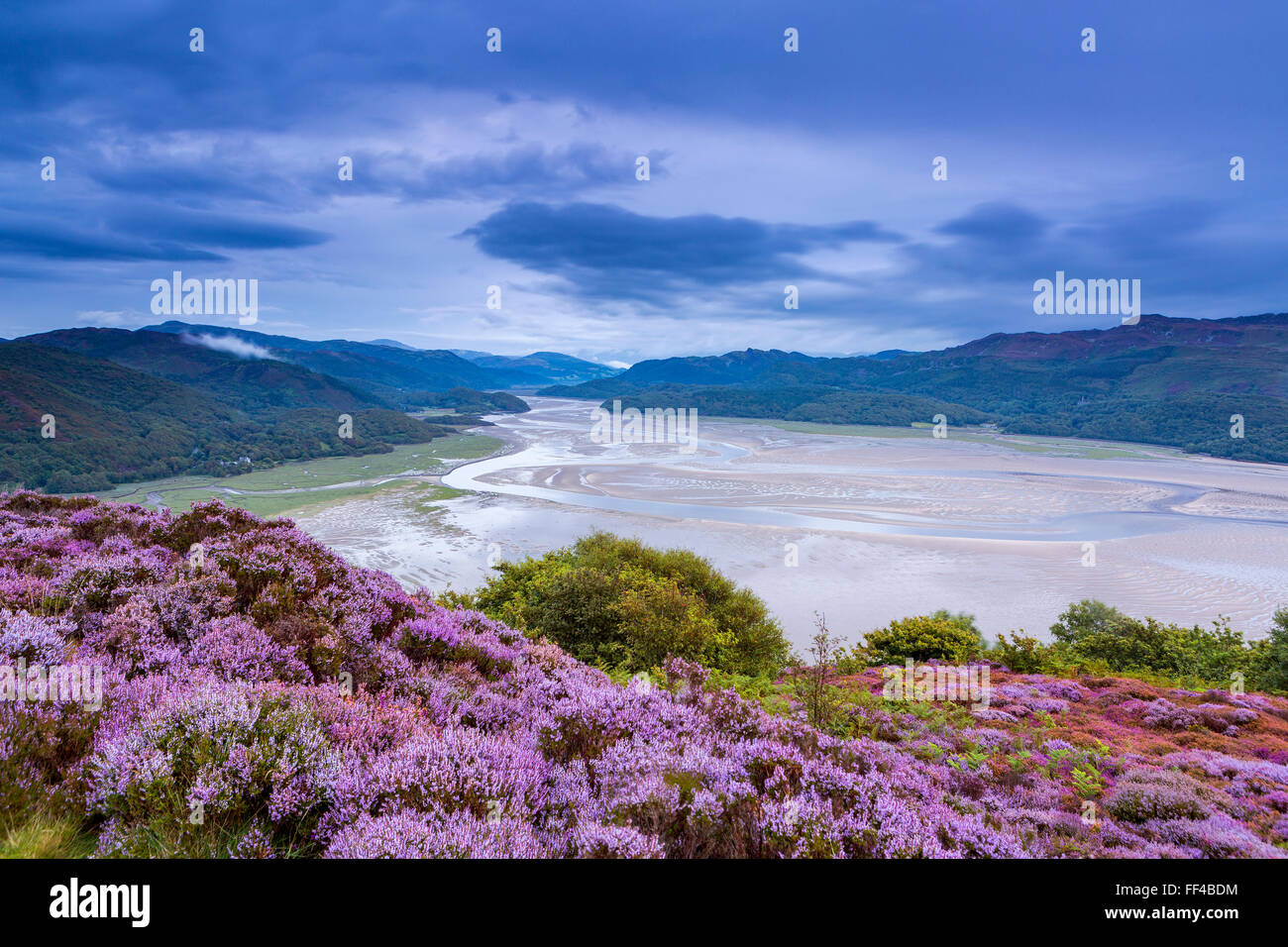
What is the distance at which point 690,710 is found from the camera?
191 inches

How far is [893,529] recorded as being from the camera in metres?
41.3

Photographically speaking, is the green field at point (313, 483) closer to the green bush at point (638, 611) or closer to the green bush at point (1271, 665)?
the green bush at point (638, 611)

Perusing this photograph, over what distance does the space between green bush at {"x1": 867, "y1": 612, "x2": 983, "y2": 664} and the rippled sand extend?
5.71m

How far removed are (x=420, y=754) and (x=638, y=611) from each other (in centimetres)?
1122

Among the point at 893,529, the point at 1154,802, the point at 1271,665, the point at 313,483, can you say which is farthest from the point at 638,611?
the point at 313,483

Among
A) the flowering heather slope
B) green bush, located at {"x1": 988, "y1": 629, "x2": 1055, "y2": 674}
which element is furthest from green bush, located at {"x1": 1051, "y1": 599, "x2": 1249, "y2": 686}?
the flowering heather slope

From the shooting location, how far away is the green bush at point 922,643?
18.0 m

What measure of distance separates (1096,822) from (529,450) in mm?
89658

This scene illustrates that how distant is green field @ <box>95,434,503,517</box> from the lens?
54750mm

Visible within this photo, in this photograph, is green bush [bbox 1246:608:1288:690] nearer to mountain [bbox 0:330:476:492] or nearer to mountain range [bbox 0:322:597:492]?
mountain range [bbox 0:322:597:492]

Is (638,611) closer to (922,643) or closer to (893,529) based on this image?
(922,643)

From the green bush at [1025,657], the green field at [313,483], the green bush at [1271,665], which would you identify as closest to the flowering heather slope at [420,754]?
the green bush at [1025,657]
